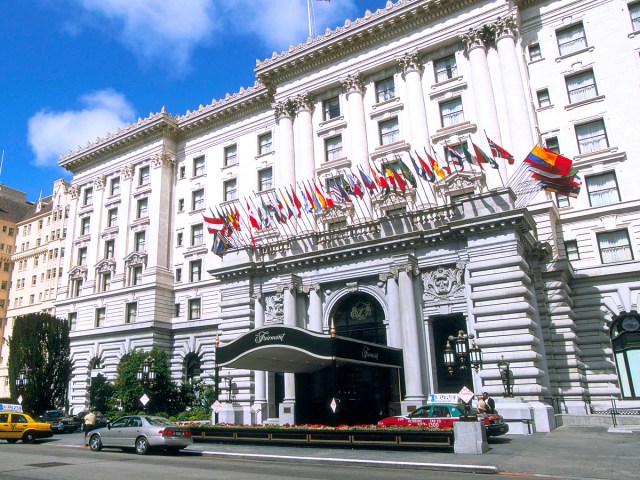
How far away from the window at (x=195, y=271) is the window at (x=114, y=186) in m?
14.0

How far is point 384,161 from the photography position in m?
38.2

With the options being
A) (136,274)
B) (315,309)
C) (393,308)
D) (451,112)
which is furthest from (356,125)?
(136,274)

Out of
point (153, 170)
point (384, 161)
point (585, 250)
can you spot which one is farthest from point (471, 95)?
point (153, 170)

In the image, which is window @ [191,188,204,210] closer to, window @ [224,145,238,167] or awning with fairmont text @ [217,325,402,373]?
window @ [224,145,238,167]

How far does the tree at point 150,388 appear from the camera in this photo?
4106cm

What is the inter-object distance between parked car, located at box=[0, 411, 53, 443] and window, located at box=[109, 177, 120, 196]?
3053 cm


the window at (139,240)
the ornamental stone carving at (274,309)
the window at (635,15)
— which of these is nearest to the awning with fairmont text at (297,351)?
the ornamental stone carving at (274,309)

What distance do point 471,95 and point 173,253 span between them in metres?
30.3

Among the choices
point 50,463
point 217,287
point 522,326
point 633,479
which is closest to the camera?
point 633,479

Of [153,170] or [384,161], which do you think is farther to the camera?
[153,170]

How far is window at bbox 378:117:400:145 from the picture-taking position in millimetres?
39213

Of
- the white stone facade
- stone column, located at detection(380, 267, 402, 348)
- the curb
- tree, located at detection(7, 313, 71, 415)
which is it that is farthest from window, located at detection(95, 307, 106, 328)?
the curb

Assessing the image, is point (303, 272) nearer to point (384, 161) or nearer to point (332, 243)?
point (332, 243)

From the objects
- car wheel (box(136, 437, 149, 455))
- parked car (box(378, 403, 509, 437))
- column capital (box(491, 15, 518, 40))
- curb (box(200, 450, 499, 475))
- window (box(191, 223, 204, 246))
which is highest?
column capital (box(491, 15, 518, 40))
